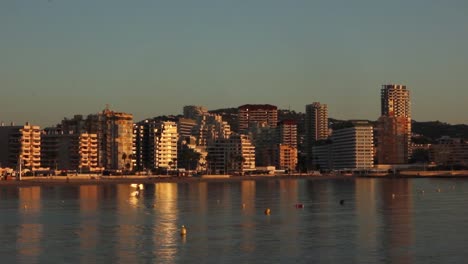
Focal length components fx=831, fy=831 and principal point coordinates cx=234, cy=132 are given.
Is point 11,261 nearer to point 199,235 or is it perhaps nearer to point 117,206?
point 199,235

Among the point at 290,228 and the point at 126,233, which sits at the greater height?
the point at 290,228

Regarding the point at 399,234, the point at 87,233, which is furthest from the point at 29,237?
the point at 399,234

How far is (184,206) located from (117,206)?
797 centimetres

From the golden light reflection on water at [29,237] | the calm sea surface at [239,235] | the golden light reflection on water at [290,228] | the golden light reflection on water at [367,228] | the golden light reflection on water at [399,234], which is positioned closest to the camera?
the golden light reflection on water at [399,234]

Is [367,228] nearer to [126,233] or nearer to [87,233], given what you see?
[126,233]

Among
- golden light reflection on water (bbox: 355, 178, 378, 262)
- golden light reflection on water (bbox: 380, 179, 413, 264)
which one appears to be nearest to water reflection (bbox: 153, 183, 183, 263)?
golden light reflection on water (bbox: 355, 178, 378, 262)

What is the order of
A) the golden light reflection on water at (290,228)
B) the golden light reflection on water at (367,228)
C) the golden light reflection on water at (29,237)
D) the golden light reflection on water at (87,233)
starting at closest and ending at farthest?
the golden light reflection on water at (87,233) → the golden light reflection on water at (29,237) → the golden light reflection on water at (290,228) → the golden light reflection on water at (367,228)

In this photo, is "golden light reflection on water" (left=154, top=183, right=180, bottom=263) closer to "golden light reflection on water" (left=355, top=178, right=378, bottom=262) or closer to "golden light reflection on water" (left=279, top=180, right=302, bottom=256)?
"golden light reflection on water" (left=279, top=180, right=302, bottom=256)

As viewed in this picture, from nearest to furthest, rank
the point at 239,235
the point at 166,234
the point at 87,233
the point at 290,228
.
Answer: the point at 239,235, the point at 166,234, the point at 87,233, the point at 290,228

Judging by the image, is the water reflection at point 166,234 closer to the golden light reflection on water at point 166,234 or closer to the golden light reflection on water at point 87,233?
the golden light reflection on water at point 166,234

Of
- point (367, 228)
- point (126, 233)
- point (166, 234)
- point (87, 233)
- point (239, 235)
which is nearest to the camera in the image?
point (239, 235)

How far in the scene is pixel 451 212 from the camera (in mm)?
79125

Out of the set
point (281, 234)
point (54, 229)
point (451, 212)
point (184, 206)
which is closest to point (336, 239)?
point (281, 234)

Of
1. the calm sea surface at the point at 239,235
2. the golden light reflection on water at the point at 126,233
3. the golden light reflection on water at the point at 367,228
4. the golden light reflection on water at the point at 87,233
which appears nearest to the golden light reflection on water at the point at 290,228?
the calm sea surface at the point at 239,235
